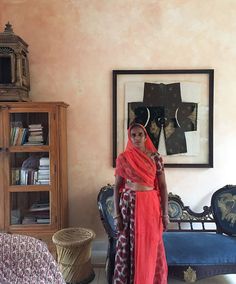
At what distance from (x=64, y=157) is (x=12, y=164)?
48 centimetres

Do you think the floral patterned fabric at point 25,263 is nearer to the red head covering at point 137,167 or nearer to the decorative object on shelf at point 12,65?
the red head covering at point 137,167

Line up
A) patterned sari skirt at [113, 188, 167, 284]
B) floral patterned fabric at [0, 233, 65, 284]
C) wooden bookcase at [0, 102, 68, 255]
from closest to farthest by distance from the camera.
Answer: floral patterned fabric at [0, 233, 65, 284], patterned sari skirt at [113, 188, 167, 284], wooden bookcase at [0, 102, 68, 255]

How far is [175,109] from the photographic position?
3020mm

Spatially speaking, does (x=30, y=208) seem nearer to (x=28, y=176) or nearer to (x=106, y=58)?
(x=28, y=176)

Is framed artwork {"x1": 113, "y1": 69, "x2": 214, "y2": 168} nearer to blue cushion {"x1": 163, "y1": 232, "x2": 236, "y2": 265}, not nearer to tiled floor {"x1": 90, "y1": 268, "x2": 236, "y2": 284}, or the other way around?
blue cushion {"x1": 163, "y1": 232, "x2": 236, "y2": 265}

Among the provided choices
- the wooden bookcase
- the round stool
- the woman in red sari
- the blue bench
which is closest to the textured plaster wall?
the blue bench

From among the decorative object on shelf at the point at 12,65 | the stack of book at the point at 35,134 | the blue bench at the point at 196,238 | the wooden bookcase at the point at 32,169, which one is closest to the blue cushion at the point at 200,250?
the blue bench at the point at 196,238

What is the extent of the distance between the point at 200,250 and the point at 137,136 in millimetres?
1030

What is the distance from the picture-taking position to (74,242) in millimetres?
2557

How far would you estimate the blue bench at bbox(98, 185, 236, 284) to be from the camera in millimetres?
2305

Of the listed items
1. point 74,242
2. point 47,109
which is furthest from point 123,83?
point 74,242

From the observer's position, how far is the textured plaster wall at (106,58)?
303 cm

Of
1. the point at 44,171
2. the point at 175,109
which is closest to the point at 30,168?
the point at 44,171

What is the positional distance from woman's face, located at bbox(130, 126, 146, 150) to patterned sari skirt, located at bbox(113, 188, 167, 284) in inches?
13.6
